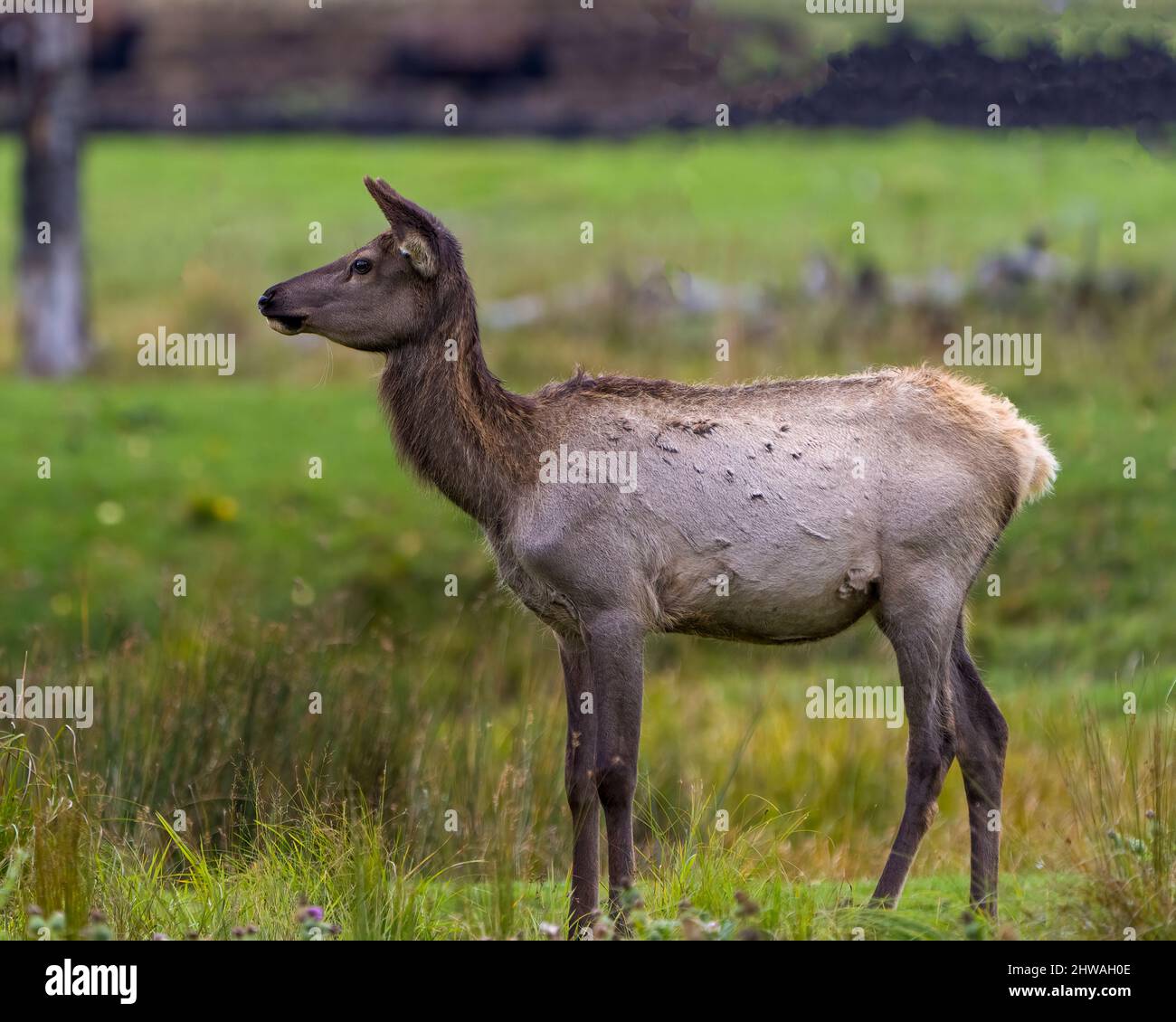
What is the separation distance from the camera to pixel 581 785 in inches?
301

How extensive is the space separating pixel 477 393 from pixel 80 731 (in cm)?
299

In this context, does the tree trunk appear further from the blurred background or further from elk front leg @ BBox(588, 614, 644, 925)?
elk front leg @ BBox(588, 614, 644, 925)

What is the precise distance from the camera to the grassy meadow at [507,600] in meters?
7.41

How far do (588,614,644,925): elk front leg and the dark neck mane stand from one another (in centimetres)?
80

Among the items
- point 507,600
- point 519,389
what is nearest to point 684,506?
point 507,600

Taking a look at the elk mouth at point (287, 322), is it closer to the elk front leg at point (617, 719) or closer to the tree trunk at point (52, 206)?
the elk front leg at point (617, 719)

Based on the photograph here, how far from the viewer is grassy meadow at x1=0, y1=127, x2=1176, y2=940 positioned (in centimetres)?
741

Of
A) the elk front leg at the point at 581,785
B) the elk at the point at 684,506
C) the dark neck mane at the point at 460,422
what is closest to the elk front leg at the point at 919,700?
the elk at the point at 684,506

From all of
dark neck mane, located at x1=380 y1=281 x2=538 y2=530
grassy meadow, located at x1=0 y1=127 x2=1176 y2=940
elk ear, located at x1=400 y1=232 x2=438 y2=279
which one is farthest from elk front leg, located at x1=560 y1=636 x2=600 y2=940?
elk ear, located at x1=400 y1=232 x2=438 y2=279

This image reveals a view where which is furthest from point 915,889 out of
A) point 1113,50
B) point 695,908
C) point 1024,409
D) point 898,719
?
point 1113,50

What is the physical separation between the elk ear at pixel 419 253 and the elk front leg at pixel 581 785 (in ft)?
5.81

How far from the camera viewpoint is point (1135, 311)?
1928 cm

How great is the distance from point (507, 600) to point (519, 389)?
22.5 feet

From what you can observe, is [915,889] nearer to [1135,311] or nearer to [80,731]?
[80,731]
